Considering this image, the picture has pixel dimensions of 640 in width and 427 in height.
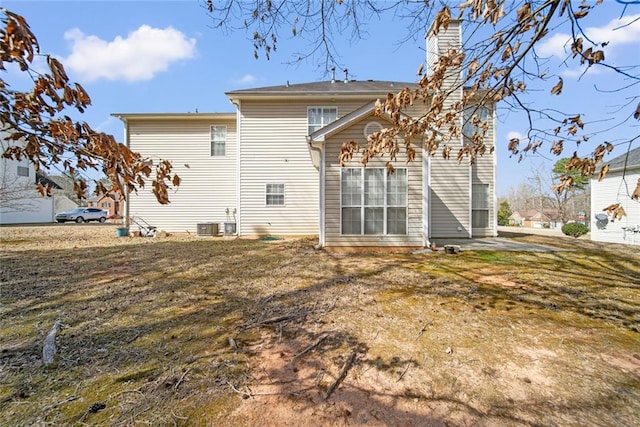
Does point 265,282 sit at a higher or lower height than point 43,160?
lower

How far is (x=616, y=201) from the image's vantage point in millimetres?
10984

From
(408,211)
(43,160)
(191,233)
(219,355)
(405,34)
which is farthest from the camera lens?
(191,233)

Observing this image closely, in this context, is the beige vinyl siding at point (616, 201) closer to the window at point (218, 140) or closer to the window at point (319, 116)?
the window at point (319, 116)

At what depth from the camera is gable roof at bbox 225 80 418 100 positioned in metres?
10.7

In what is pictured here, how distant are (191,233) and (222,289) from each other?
8.46 m

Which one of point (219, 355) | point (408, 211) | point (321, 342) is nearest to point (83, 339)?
point (219, 355)

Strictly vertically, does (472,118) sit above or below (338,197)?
above

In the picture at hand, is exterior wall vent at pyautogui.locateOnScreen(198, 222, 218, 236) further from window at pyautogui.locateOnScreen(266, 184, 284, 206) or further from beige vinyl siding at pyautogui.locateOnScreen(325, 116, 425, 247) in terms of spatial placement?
beige vinyl siding at pyautogui.locateOnScreen(325, 116, 425, 247)

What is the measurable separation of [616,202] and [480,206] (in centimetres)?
515

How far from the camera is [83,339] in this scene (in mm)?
2982

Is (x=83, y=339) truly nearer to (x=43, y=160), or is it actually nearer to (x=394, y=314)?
(x=43, y=160)

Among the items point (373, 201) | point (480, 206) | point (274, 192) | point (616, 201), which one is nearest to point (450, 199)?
point (480, 206)

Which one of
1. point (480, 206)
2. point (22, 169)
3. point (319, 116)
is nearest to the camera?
point (319, 116)

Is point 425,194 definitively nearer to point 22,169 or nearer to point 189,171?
point 189,171
